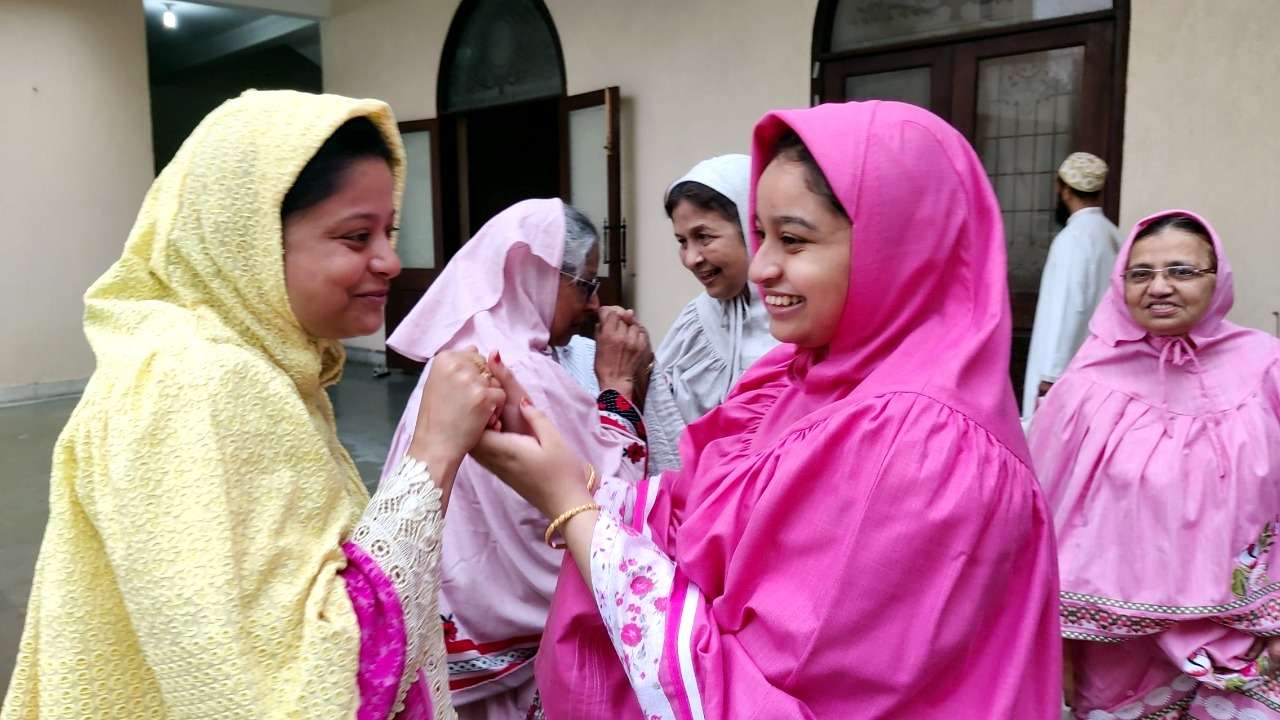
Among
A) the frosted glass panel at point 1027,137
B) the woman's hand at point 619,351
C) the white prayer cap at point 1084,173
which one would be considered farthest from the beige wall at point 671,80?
the woman's hand at point 619,351

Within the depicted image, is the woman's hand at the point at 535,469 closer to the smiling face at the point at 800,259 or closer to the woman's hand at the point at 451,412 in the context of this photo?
the woman's hand at the point at 451,412

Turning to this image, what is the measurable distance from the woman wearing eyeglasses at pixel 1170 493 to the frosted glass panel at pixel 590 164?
4.34 meters

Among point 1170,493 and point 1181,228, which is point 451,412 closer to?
point 1170,493

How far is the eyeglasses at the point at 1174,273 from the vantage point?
240 cm

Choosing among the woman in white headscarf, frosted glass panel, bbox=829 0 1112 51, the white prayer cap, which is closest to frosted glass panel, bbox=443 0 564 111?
frosted glass panel, bbox=829 0 1112 51

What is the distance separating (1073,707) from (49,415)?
7.94 metres

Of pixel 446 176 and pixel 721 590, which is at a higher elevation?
pixel 446 176

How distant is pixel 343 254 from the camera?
1.10 m

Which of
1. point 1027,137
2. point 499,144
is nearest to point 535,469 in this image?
point 1027,137

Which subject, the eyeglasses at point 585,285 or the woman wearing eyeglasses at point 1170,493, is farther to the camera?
the woman wearing eyeglasses at point 1170,493

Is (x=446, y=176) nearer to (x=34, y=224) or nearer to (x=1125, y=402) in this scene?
(x=34, y=224)

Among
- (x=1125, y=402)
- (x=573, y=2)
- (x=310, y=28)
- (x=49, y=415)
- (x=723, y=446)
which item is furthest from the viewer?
(x=310, y=28)

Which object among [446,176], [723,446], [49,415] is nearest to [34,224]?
[49,415]

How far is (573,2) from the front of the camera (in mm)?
6715
